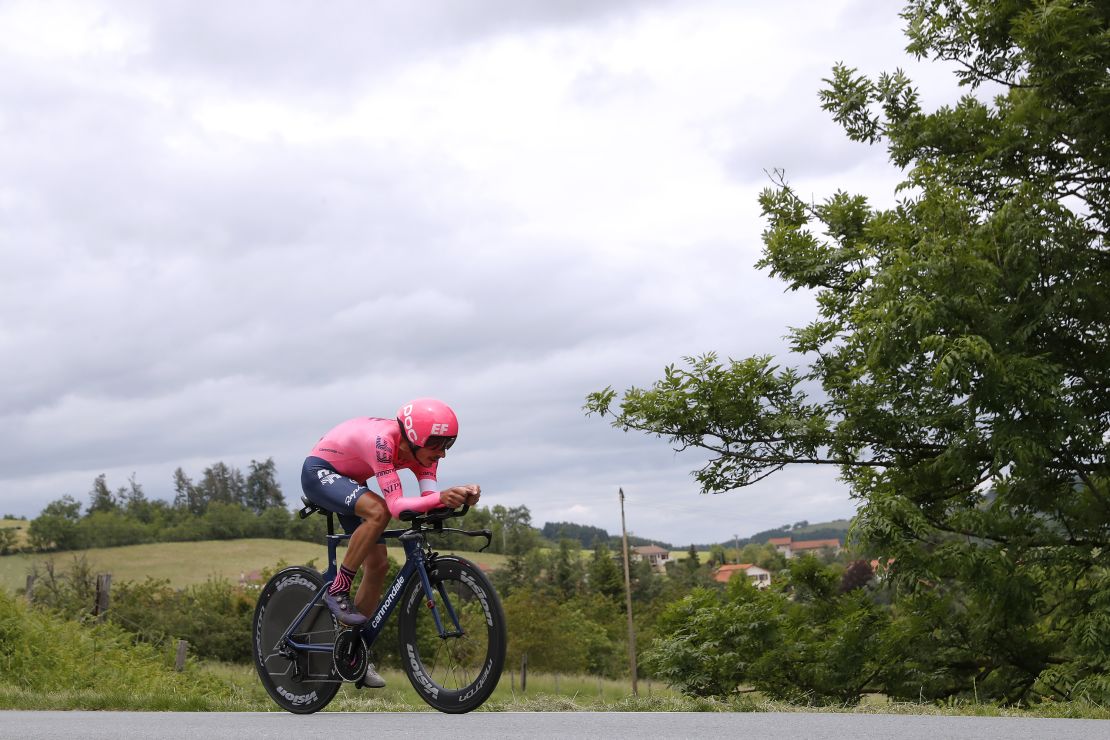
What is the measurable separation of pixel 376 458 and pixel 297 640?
1.71m

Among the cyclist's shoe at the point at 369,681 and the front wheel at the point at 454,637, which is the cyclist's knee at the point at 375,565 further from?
the cyclist's shoe at the point at 369,681

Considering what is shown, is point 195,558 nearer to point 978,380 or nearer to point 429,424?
point 978,380

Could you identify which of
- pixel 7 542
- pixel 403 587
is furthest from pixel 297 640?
pixel 7 542

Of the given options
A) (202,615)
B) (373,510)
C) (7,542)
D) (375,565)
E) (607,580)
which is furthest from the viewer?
(7,542)

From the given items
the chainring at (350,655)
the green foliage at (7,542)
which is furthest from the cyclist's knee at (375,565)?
the green foliage at (7,542)

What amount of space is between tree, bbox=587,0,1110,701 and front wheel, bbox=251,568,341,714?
7306mm

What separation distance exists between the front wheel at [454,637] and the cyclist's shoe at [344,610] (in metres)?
0.31

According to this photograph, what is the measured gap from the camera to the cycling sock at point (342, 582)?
660 centimetres

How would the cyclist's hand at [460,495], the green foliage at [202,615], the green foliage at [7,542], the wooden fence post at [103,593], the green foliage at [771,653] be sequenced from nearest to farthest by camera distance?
the cyclist's hand at [460,495], the green foliage at [771,653], the wooden fence post at [103,593], the green foliage at [202,615], the green foliage at [7,542]

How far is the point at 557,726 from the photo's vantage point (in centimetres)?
544

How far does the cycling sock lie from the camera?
21.7 ft

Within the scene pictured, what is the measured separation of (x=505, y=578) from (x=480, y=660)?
2982 inches

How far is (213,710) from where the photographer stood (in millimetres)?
7410

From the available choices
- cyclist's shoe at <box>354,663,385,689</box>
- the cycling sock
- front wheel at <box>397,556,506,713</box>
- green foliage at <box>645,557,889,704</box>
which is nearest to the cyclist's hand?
front wheel at <box>397,556,506,713</box>
